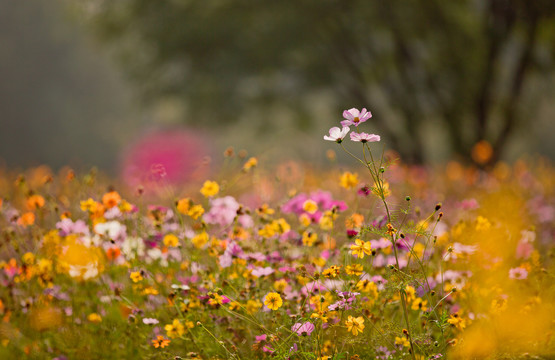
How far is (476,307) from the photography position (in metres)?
2.42

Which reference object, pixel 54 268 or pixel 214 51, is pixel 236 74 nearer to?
pixel 214 51

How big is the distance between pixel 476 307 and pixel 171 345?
1.35 metres

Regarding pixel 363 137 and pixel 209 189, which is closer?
pixel 363 137

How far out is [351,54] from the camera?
36.9ft

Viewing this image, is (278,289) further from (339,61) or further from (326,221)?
(339,61)

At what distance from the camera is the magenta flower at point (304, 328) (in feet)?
6.01

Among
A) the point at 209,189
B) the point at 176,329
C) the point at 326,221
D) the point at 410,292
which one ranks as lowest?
the point at 176,329

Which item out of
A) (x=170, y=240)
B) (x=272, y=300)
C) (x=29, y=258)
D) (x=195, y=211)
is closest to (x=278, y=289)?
(x=272, y=300)

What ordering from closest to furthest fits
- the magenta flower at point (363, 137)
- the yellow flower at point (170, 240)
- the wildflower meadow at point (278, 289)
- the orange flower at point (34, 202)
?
the magenta flower at point (363, 137)
the wildflower meadow at point (278, 289)
the yellow flower at point (170, 240)
the orange flower at point (34, 202)

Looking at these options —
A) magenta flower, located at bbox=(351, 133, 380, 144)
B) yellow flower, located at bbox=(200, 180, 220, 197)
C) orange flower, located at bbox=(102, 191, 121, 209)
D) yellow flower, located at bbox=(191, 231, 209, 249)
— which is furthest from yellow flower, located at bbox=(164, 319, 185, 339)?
magenta flower, located at bbox=(351, 133, 380, 144)

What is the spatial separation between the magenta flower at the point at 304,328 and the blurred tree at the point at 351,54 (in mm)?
8377

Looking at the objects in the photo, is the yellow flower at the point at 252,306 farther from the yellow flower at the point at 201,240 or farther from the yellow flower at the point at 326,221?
the yellow flower at the point at 326,221

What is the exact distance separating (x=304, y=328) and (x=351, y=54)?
393 inches

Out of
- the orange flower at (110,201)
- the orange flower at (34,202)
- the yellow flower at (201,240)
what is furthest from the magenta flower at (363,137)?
the orange flower at (34,202)
